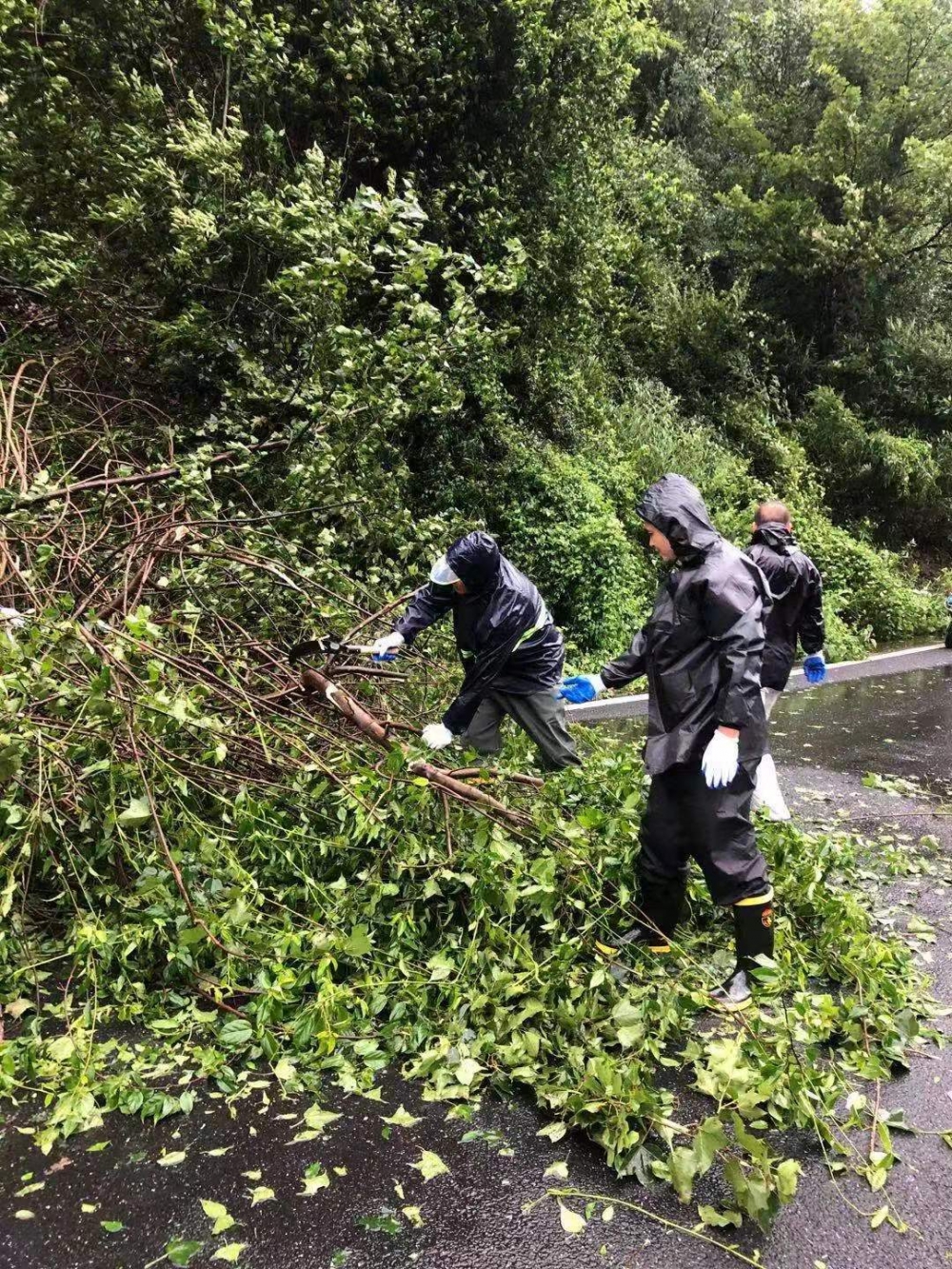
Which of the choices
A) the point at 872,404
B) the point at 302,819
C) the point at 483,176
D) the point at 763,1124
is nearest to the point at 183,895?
the point at 302,819

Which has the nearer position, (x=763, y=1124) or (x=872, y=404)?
(x=763, y=1124)

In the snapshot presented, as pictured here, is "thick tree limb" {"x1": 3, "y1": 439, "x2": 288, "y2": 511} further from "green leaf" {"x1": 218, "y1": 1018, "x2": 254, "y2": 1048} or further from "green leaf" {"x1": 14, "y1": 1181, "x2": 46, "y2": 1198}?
"green leaf" {"x1": 14, "y1": 1181, "x2": 46, "y2": 1198}

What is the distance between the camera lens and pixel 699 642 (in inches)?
118

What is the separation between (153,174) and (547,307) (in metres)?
4.67

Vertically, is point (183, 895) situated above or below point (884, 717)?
above

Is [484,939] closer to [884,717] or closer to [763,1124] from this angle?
[763,1124]

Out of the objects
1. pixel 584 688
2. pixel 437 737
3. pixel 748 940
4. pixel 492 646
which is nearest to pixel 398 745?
pixel 437 737

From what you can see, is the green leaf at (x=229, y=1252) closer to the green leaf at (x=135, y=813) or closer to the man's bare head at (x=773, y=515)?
the green leaf at (x=135, y=813)

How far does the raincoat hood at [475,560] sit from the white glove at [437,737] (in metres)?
0.75

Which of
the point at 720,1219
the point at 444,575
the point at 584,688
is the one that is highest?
the point at 444,575

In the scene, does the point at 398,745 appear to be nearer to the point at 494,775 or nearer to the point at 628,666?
the point at 494,775

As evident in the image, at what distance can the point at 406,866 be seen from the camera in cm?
308

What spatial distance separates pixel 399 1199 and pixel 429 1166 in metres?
0.13

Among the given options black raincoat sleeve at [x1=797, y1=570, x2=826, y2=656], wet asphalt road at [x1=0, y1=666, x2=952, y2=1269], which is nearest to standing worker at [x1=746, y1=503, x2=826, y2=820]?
black raincoat sleeve at [x1=797, y1=570, x2=826, y2=656]
